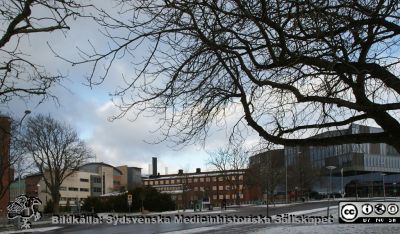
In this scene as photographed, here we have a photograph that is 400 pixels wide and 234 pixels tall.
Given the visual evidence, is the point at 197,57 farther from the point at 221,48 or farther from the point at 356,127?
the point at 356,127

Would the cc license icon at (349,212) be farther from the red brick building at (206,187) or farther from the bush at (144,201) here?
the red brick building at (206,187)

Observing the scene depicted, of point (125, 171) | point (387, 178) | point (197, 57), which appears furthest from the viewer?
point (125, 171)

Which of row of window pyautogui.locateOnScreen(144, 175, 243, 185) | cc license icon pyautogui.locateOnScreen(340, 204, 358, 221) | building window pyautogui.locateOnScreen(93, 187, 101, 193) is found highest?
cc license icon pyautogui.locateOnScreen(340, 204, 358, 221)

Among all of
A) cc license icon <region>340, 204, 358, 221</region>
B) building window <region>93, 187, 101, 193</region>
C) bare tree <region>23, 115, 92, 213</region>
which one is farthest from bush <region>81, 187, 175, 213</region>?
building window <region>93, 187, 101, 193</region>

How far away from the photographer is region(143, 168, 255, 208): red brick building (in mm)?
89581

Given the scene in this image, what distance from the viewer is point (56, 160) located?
2601 inches

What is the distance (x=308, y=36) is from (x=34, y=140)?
59827 millimetres

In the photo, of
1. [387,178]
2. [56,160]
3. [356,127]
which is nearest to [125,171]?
[387,178]

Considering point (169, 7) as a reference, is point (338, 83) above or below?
below

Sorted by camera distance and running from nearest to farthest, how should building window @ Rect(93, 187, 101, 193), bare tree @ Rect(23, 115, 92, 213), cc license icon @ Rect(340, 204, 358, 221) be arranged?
cc license icon @ Rect(340, 204, 358, 221) < bare tree @ Rect(23, 115, 92, 213) < building window @ Rect(93, 187, 101, 193)

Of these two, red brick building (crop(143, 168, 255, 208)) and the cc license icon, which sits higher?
the cc license icon

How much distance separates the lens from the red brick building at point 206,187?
8958cm

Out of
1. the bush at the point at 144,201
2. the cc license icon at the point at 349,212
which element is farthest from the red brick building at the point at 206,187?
the cc license icon at the point at 349,212

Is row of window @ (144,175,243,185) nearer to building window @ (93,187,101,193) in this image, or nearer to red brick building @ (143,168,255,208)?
red brick building @ (143,168,255,208)
